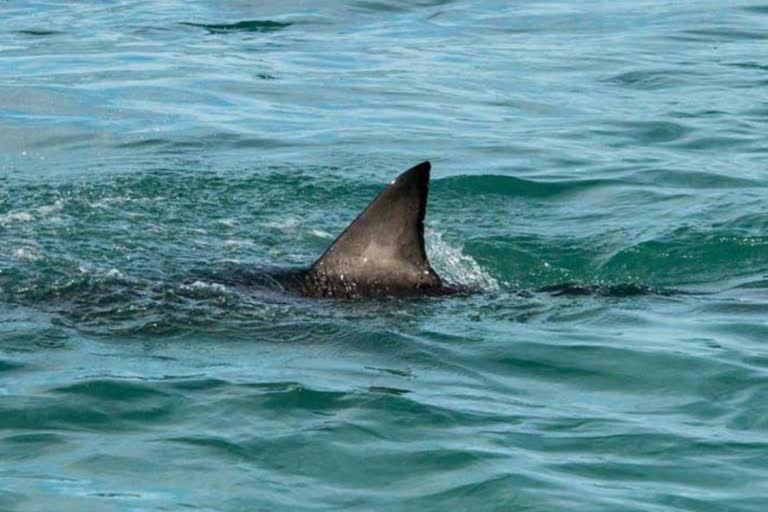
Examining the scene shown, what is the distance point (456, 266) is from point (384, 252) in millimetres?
1426

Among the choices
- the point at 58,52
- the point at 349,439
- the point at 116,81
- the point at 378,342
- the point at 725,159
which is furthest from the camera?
the point at 58,52

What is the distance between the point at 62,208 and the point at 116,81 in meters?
5.71

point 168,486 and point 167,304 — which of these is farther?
point 167,304

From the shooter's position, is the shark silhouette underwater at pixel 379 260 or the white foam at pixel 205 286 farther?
the white foam at pixel 205 286

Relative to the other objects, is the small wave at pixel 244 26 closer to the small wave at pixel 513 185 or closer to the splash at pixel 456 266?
the small wave at pixel 513 185

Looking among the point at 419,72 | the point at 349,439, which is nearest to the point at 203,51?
the point at 419,72

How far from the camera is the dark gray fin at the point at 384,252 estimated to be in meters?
7.73

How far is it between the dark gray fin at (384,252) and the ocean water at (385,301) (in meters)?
0.16

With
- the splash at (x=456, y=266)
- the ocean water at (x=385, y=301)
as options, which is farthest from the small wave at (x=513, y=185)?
the splash at (x=456, y=266)

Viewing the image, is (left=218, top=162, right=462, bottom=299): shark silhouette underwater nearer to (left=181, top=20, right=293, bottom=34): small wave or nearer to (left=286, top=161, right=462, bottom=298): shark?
(left=286, top=161, right=462, bottom=298): shark

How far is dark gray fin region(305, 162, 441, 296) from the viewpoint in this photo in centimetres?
773

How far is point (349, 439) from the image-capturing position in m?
6.32

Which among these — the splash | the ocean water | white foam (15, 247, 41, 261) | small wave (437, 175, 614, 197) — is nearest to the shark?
the ocean water

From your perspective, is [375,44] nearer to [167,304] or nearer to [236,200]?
[236,200]
